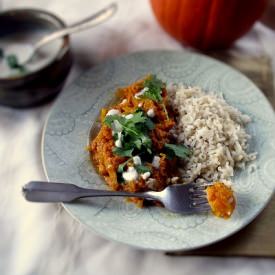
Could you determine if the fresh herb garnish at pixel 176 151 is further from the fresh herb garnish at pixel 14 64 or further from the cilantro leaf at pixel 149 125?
the fresh herb garnish at pixel 14 64

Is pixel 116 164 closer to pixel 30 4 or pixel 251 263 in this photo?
pixel 251 263

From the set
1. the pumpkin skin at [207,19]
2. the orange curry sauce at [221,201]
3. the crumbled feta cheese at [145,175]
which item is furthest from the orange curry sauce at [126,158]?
the pumpkin skin at [207,19]

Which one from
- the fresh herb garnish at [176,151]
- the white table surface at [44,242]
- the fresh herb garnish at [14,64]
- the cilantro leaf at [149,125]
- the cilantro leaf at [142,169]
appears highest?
the fresh herb garnish at [14,64]

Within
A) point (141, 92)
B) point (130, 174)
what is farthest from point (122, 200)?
Answer: point (141, 92)

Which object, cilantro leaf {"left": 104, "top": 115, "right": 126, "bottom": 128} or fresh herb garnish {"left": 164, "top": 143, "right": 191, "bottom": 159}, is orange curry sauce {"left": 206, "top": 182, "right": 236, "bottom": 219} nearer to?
fresh herb garnish {"left": 164, "top": 143, "right": 191, "bottom": 159}

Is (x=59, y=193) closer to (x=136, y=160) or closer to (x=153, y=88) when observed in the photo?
(x=136, y=160)

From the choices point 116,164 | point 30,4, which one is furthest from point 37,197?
point 30,4

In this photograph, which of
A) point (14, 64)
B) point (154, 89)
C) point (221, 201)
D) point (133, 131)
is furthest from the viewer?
point (14, 64)
